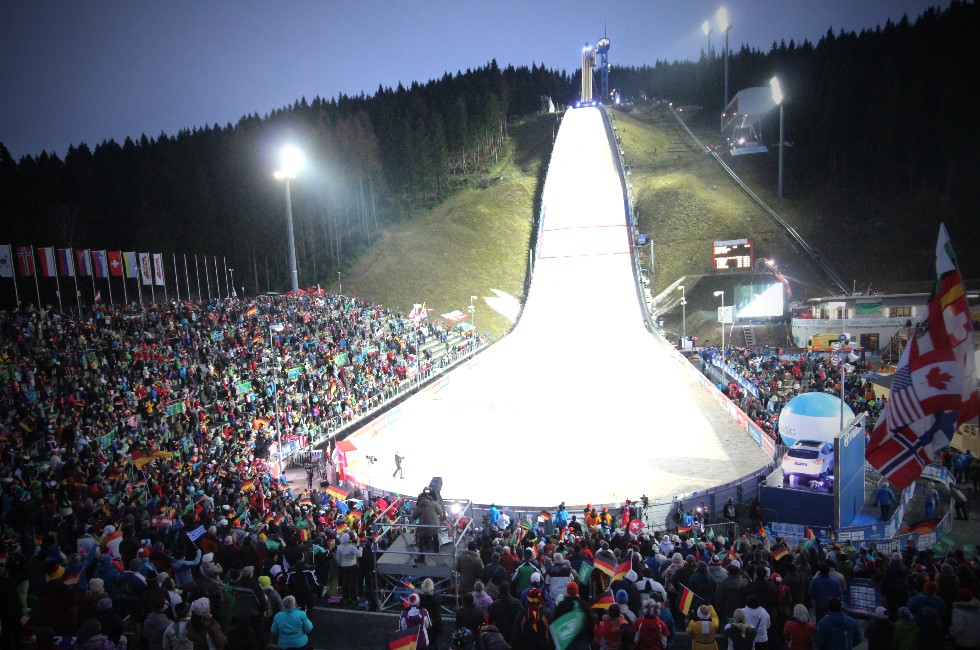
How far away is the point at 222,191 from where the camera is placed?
185 feet

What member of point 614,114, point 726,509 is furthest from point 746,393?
point 614,114

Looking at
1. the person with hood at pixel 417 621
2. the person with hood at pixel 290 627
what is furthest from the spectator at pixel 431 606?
the person with hood at pixel 290 627

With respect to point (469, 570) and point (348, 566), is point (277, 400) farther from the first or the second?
point (469, 570)

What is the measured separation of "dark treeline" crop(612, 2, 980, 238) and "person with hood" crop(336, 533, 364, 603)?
165 ft

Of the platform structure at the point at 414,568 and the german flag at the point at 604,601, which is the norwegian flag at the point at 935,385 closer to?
the german flag at the point at 604,601

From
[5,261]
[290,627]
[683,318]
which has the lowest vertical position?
[683,318]

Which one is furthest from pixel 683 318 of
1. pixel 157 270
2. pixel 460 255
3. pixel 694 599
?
pixel 694 599

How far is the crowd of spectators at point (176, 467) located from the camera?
686 cm

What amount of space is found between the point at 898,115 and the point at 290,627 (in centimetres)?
5932

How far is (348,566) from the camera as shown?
899 centimetres

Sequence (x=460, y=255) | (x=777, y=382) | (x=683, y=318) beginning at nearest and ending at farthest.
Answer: (x=777, y=382) → (x=683, y=318) → (x=460, y=255)

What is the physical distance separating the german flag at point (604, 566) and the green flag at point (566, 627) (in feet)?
7.33

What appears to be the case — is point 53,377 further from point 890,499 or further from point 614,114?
point 614,114

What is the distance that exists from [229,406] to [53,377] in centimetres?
466
